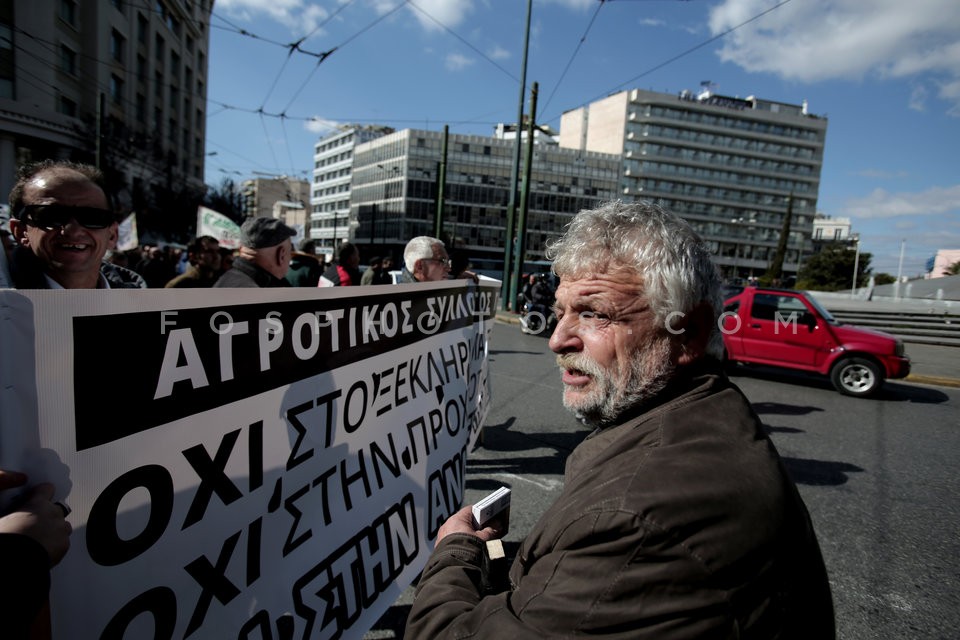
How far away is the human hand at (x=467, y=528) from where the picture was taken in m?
1.40

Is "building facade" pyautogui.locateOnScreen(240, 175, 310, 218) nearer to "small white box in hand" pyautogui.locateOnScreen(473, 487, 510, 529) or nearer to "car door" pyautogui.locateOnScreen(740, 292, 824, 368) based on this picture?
"car door" pyautogui.locateOnScreen(740, 292, 824, 368)

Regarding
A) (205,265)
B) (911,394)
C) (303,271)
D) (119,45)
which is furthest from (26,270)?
(119,45)

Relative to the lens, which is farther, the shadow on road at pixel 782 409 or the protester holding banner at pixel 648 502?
the shadow on road at pixel 782 409

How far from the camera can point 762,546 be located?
878 millimetres

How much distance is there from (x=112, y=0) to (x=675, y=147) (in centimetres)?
7798

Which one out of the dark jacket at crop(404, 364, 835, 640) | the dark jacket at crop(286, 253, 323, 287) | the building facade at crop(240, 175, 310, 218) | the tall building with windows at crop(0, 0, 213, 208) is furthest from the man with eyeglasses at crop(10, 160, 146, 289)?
the building facade at crop(240, 175, 310, 218)

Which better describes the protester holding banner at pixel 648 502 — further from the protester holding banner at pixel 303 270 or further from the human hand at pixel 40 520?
the protester holding banner at pixel 303 270

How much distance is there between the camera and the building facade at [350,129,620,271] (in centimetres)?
7750

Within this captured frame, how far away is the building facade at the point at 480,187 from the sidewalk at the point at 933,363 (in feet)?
212

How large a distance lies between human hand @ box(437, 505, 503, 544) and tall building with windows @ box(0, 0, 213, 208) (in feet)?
26.2

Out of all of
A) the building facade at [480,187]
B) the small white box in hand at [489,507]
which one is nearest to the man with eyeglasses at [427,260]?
the small white box in hand at [489,507]

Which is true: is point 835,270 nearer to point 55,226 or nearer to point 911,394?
point 911,394

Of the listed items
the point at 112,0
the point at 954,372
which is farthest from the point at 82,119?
the point at 954,372

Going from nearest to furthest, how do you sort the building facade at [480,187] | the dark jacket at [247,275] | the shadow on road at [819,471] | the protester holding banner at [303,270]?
the dark jacket at [247,275], the shadow on road at [819,471], the protester holding banner at [303,270], the building facade at [480,187]
